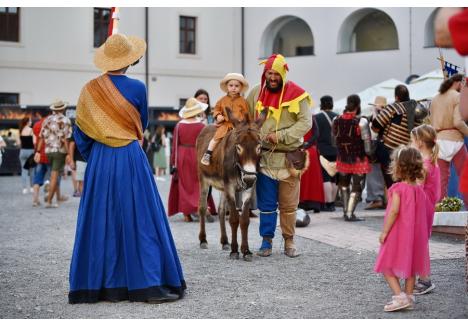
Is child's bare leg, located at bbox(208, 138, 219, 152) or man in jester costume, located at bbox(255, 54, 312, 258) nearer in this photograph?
man in jester costume, located at bbox(255, 54, 312, 258)

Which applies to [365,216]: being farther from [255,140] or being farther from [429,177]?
[429,177]

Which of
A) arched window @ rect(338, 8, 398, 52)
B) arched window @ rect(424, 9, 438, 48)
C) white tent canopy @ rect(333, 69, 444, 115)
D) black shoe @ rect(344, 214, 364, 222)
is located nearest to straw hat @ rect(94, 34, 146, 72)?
black shoe @ rect(344, 214, 364, 222)

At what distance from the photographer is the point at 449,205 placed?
10375 millimetres

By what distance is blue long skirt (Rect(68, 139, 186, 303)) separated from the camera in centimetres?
639

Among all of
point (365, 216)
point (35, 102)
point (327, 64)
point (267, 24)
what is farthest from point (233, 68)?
point (365, 216)

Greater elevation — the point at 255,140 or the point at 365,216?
the point at 255,140

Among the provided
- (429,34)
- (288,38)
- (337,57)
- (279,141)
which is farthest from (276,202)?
(288,38)

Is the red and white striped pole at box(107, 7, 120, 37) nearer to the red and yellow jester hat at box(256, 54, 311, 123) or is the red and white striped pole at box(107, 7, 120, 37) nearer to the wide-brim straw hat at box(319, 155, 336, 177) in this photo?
the red and yellow jester hat at box(256, 54, 311, 123)

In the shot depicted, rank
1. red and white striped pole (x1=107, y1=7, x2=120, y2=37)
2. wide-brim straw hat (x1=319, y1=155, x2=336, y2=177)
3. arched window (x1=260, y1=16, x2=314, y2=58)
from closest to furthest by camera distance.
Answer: red and white striped pole (x1=107, y1=7, x2=120, y2=37) → wide-brim straw hat (x1=319, y1=155, x2=336, y2=177) → arched window (x1=260, y1=16, x2=314, y2=58)

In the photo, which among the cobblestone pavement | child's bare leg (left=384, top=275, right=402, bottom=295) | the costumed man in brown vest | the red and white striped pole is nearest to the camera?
child's bare leg (left=384, top=275, right=402, bottom=295)

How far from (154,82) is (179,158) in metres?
28.2

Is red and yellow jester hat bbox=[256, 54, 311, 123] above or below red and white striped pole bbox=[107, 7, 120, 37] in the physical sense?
below

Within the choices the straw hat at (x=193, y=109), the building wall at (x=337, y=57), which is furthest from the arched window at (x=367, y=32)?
the straw hat at (x=193, y=109)

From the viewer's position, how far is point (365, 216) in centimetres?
1327
